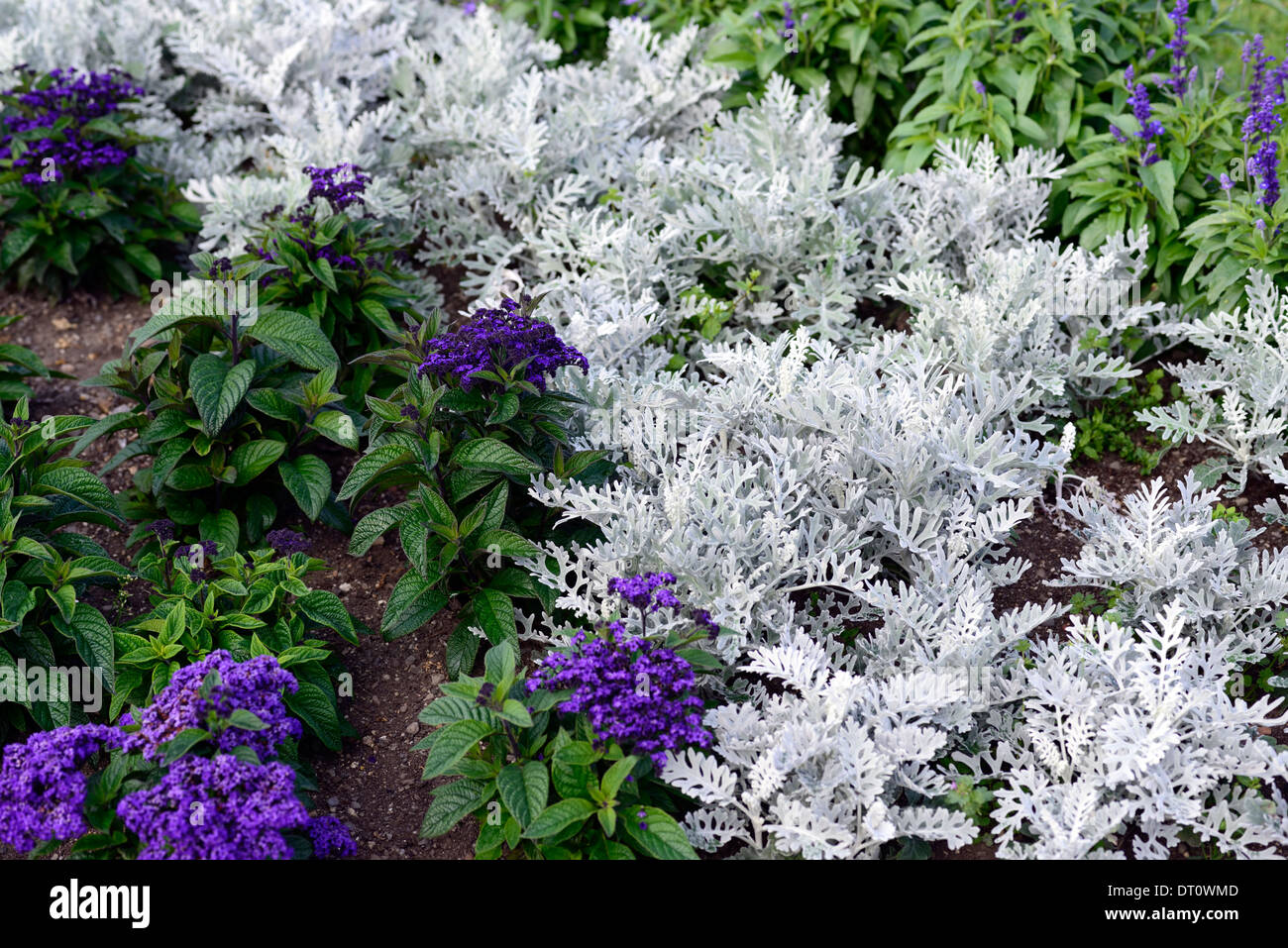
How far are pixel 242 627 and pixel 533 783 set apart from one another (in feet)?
3.31

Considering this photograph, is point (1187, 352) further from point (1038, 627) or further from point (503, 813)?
point (503, 813)

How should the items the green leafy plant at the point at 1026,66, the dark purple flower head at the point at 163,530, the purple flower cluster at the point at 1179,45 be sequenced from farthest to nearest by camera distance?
the green leafy plant at the point at 1026,66, the purple flower cluster at the point at 1179,45, the dark purple flower head at the point at 163,530

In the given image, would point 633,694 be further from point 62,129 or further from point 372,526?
point 62,129

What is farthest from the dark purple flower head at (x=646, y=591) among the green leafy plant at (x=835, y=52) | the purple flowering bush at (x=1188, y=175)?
the green leafy plant at (x=835, y=52)

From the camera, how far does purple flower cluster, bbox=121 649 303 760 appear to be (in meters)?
2.75

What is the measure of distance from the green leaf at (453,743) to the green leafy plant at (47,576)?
102 centimetres

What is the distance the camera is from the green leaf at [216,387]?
3.67m

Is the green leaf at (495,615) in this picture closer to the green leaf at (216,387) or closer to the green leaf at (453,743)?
the green leaf at (453,743)

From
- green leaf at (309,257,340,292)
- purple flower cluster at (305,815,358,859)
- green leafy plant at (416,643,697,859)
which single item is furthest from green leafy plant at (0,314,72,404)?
green leafy plant at (416,643,697,859)

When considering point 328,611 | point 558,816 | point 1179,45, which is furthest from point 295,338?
point 1179,45

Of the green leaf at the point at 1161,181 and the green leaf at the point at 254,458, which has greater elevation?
the green leaf at the point at 1161,181

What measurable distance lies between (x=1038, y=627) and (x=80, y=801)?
8.79 feet

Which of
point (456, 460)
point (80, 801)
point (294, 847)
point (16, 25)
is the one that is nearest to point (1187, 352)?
point (456, 460)

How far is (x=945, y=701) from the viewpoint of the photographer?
116 inches
